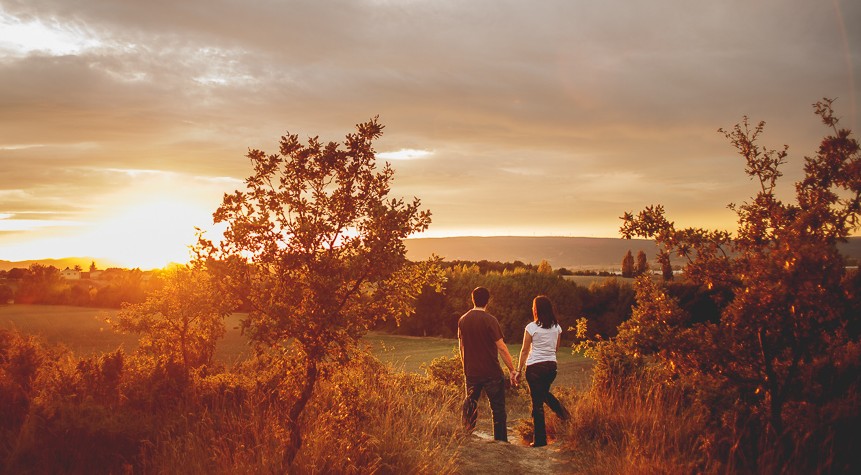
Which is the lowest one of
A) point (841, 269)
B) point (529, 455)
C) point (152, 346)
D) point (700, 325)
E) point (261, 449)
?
point (529, 455)

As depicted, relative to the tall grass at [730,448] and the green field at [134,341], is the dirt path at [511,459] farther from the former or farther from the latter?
the green field at [134,341]

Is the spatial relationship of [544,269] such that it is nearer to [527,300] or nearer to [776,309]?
[527,300]

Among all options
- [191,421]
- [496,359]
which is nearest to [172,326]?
[191,421]

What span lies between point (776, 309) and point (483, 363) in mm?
4166

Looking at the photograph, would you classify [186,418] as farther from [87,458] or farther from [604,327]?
[604,327]

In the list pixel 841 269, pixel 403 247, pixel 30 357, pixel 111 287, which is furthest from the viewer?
pixel 111 287

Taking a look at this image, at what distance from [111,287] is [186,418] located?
27.8 m

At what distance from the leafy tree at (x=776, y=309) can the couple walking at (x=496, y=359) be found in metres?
1.89

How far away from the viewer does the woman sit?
8734 millimetres

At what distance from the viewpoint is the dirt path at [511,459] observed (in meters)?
7.42

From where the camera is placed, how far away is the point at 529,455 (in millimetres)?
8180

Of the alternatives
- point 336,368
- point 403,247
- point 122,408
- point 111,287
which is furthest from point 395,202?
point 111,287

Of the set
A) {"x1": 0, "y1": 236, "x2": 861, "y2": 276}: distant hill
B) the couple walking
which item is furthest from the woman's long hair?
{"x1": 0, "y1": 236, "x2": 861, "y2": 276}: distant hill

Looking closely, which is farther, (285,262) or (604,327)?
(604,327)
